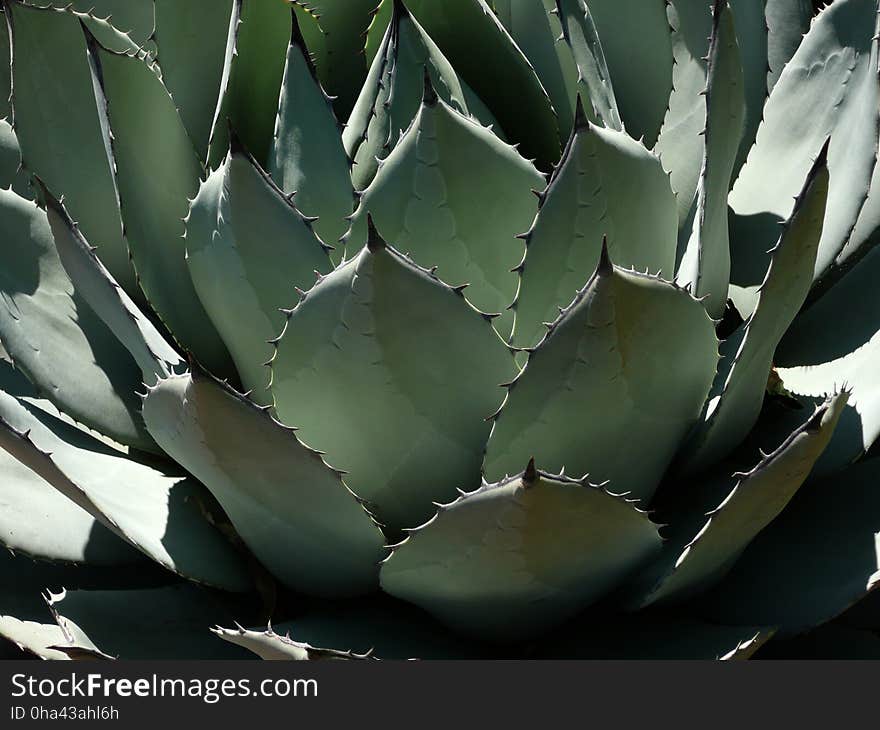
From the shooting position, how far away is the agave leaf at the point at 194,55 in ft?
4.08

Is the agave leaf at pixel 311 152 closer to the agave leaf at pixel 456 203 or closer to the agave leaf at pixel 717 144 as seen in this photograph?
the agave leaf at pixel 456 203

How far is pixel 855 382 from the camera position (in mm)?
1115

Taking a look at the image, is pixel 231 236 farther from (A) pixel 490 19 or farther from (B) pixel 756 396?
(B) pixel 756 396

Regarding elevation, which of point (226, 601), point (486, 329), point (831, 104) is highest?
point (831, 104)

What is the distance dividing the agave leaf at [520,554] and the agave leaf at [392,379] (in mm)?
92

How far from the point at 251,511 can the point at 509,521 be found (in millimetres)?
250

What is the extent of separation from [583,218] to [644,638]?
38cm

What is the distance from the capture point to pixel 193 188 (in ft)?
4.07

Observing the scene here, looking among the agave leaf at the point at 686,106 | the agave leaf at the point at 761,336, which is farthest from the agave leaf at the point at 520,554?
the agave leaf at the point at 686,106

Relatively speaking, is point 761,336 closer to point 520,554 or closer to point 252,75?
point 520,554

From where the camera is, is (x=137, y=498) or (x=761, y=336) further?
(x=137, y=498)

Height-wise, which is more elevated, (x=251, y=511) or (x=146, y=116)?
(x=146, y=116)

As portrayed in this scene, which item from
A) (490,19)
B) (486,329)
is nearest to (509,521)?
(486,329)

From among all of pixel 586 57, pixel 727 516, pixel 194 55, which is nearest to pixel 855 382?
pixel 727 516
